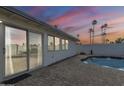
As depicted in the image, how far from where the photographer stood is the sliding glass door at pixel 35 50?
30.6ft

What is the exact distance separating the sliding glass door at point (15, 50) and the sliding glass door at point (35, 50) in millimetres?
754

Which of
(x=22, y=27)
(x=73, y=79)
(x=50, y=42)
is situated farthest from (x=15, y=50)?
(x=50, y=42)

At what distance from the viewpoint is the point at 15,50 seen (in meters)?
7.79

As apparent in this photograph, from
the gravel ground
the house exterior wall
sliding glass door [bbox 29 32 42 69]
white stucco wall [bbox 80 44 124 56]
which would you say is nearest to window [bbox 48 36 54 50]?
the house exterior wall

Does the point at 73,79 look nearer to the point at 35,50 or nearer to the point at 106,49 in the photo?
the point at 35,50

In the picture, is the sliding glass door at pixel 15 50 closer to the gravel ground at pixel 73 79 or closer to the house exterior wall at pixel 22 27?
the house exterior wall at pixel 22 27

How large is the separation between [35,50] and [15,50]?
7.85 ft

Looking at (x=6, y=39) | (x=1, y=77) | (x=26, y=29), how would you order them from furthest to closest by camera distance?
(x=26, y=29) < (x=6, y=39) < (x=1, y=77)

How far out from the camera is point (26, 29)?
8766 mm

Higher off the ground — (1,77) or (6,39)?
(6,39)

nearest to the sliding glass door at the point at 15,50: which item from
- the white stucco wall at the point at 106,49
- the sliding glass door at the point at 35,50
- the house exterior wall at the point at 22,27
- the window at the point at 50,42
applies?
the house exterior wall at the point at 22,27

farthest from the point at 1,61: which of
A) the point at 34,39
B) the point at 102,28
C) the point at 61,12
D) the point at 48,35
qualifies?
the point at 102,28
